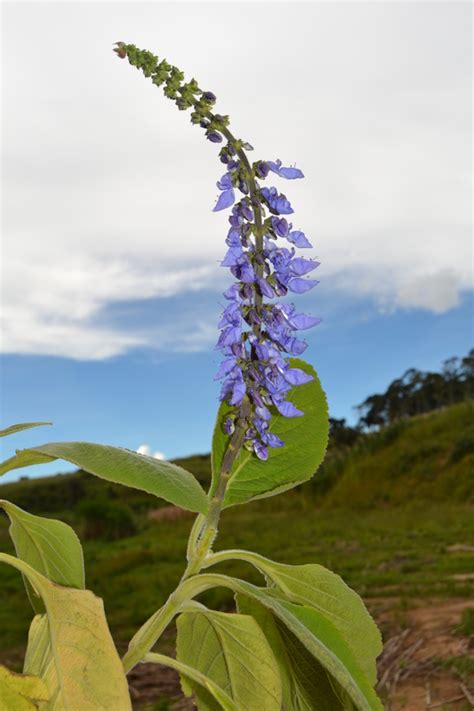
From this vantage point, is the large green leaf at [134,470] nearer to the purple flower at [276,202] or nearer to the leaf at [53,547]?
the leaf at [53,547]

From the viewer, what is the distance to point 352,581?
31.1ft

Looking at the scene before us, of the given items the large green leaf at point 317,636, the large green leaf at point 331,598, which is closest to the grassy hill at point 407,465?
the large green leaf at point 331,598

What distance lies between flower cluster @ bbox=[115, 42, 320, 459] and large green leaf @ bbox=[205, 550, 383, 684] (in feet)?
1.28

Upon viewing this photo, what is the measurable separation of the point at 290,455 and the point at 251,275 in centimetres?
53

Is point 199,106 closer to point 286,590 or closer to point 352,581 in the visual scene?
point 286,590

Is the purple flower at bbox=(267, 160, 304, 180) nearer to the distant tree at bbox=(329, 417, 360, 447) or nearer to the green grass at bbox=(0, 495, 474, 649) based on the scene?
the green grass at bbox=(0, 495, 474, 649)

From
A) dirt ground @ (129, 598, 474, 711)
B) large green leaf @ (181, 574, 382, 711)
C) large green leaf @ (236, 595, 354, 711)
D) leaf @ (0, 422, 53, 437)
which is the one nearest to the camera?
large green leaf @ (181, 574, 382, 711)

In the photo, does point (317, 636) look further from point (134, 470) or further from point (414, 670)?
point (414, 670)

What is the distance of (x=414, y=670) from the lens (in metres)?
4.71

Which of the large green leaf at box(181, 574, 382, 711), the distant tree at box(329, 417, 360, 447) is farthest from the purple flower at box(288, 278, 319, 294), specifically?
the distant tree at box(329, 417, 360, 447)

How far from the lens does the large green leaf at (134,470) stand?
4.83ft

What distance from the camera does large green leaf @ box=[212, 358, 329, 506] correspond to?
1895 mm

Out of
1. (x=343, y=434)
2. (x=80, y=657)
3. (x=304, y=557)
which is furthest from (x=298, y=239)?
(x=343, y=434)

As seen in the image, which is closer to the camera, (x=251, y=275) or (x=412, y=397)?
(x=251, y=275)
